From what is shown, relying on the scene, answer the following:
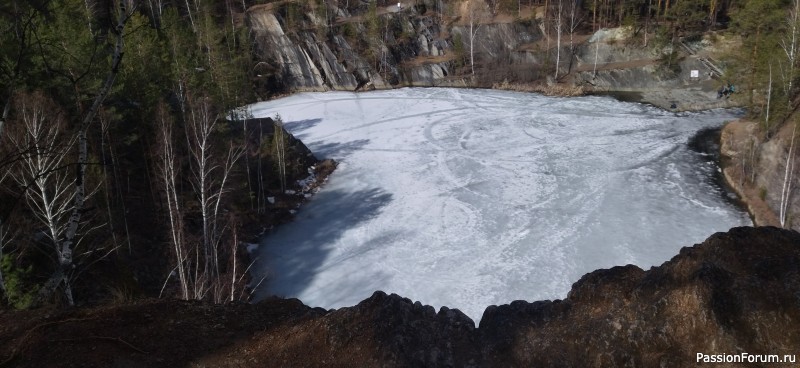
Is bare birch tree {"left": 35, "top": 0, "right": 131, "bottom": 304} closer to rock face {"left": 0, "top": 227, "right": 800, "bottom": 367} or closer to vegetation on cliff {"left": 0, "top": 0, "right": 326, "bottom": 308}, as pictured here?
rock face {"left": 0, "top": 227, "right": 800, "bottom": 367}

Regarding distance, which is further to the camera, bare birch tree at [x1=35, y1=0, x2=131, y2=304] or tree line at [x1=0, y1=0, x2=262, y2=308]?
tree line at [x1=0, y1=0, x2=262, y2=308]

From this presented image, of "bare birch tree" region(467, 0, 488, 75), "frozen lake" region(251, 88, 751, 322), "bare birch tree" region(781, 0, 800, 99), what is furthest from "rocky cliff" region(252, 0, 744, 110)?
"bare birch tree" region(781, 0, 800, 99)

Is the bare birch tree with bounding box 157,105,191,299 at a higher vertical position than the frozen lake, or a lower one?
higher

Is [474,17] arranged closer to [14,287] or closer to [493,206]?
[493,206]

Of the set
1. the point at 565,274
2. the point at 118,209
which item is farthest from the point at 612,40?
the point at 118,209

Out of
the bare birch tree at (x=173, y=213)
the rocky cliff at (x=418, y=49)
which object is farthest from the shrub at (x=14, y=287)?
the rocky cliff at (x=418, y=49)

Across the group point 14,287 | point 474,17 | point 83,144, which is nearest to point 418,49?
point 474,17
